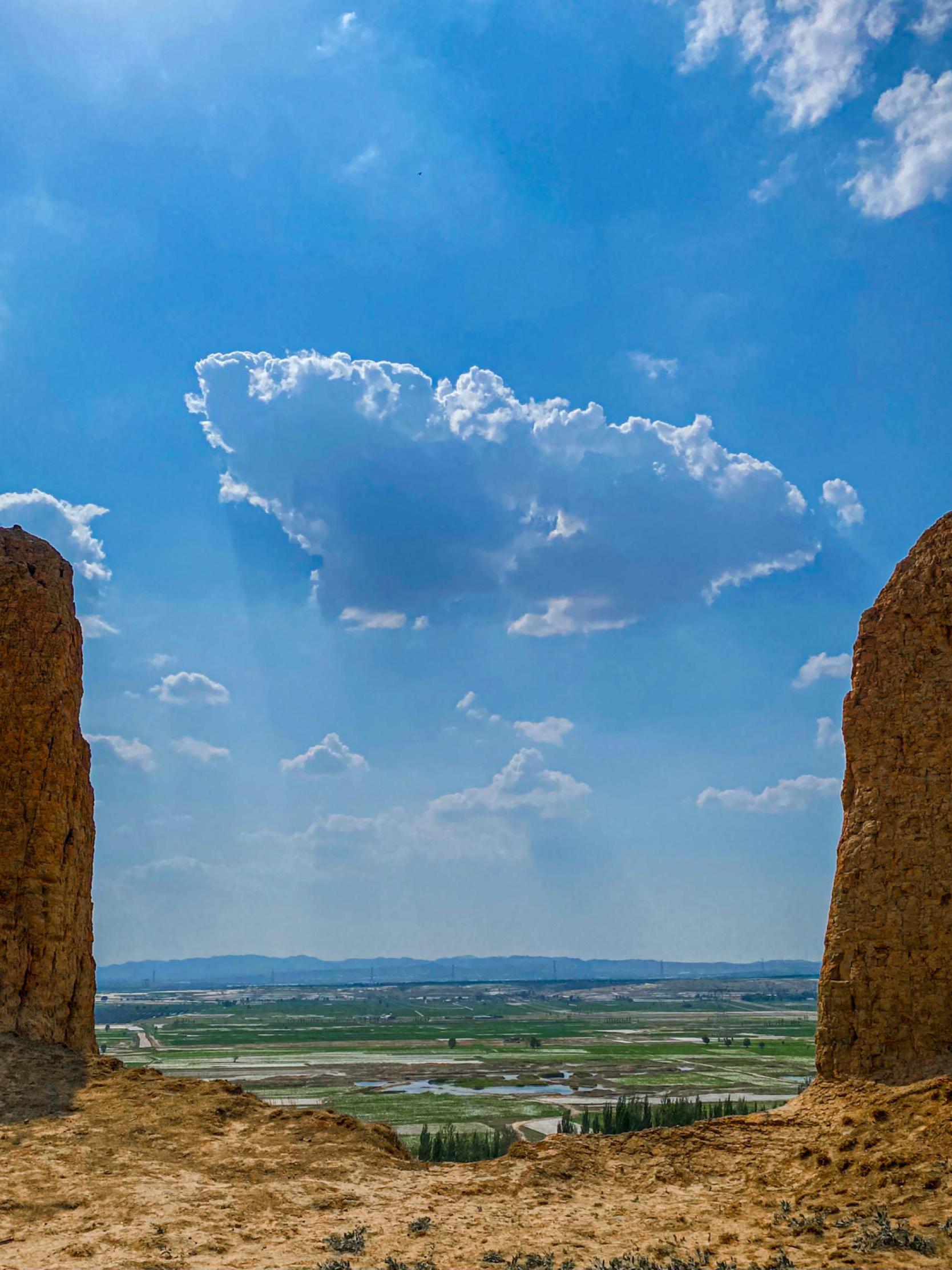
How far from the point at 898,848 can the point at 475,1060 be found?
10325 cm

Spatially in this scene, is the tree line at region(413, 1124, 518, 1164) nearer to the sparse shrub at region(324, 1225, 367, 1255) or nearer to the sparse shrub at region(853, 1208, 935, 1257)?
the sparse shrub at region(324, 1225, 367, 1255)

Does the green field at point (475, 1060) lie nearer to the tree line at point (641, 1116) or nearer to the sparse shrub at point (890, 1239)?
the tree line at point (641, 1116)

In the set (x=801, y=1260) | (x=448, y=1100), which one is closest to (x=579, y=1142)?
(x=801, y=1260)

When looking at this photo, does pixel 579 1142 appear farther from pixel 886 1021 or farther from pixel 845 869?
pixel 845 869

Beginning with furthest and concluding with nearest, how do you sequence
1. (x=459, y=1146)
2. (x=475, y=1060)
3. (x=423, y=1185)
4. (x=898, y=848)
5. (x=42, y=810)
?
1. (x=475, y=1060)
2. (x=459, y=1146)
3. (x=42, y=810)
4. (x=898, y=848)
5. (x=423, y=1185)

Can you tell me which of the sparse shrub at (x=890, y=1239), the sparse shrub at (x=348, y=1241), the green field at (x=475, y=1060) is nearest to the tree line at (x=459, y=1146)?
the green field at (x=475, y=1060)

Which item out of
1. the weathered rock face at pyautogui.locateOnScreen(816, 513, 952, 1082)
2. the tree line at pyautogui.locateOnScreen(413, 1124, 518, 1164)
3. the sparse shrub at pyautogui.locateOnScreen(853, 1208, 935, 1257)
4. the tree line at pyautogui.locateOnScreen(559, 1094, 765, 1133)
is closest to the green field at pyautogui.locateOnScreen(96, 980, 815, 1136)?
the tree line at pyautogui.locateOnScreen(559, 1094, 765, 1133)

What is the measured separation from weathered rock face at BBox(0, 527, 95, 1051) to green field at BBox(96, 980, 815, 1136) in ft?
157

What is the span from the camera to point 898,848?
17.3 metres

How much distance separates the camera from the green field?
2945 inches

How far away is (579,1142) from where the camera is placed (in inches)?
685

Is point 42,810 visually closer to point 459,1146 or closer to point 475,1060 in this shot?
point 459,1146

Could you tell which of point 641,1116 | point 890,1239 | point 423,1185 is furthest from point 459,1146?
point 890,1239

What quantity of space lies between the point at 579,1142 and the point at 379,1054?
108580mm
